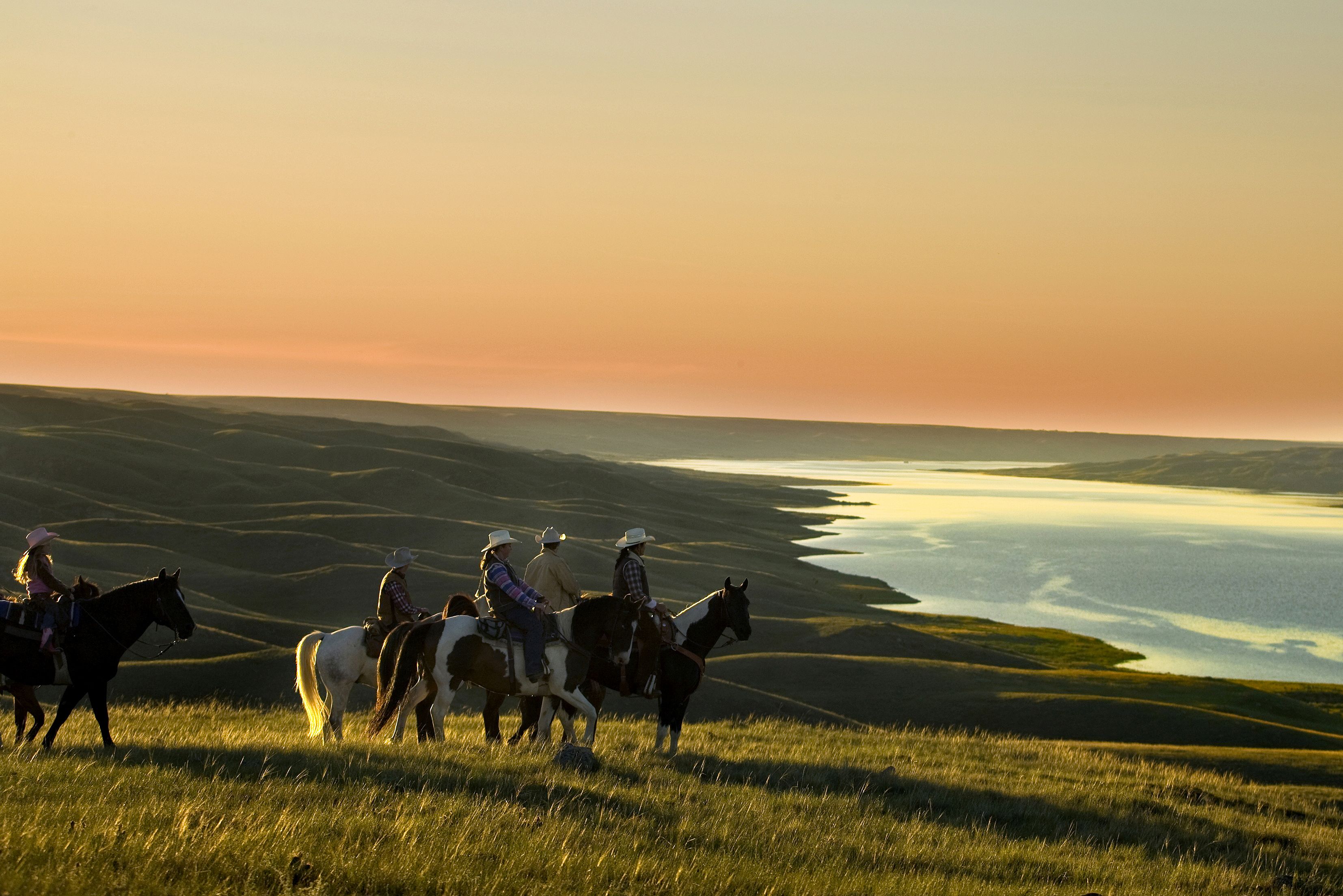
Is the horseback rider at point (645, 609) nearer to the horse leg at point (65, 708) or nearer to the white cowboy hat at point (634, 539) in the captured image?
the white cowboy hat at point (634, 539)

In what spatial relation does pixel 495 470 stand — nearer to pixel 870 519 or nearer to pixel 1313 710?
pixel 870 519

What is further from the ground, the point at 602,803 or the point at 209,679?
the point at 602,803

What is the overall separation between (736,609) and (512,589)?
400cm

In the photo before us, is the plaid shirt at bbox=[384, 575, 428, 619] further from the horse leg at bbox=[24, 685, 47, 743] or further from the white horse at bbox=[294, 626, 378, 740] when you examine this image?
the horse leg at bbox=[24, 685, 47, 743]

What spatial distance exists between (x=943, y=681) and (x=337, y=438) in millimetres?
116693

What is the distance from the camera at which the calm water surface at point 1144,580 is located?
232 feet

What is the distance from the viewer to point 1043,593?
93625mm

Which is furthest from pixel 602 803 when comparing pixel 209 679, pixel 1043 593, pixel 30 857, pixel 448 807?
pixel 1043 593

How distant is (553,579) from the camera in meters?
19.1

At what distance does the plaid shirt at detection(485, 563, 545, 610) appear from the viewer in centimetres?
1655

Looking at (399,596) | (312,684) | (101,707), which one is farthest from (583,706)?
(101,707)

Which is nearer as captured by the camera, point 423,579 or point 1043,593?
point 423,579

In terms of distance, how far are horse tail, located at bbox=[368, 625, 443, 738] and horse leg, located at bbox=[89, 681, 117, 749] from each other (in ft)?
11.5

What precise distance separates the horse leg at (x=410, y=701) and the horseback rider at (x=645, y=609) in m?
3.09
